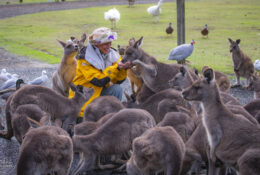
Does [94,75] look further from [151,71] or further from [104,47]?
[151,71]

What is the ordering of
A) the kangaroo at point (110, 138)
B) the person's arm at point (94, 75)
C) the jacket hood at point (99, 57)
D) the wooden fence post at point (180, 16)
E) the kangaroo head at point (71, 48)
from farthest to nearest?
1. the wooden fence post at point (180, 16)
2. the kangaroo head at point (71, 48)
3. the jacket hood at point (99, 57)
4. the person's arm at point (94, 75)
5. the kangaroo at point (110, 138)

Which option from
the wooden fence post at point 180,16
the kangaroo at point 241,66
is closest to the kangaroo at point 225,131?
the kangaroo at point 241,66

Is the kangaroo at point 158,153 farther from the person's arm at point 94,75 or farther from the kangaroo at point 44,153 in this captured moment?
the person's arm at point 94,75

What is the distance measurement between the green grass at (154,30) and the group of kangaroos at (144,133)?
5.26 m

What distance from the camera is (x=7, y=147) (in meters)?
5.96

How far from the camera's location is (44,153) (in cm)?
421

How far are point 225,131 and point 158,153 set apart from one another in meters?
0.80

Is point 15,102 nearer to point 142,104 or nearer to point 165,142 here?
point 142,104

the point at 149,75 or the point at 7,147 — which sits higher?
the point at 149,75

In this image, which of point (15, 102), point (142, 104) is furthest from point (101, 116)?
point (15, 102)

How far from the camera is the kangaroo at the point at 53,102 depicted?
588cm

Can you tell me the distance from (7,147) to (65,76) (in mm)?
2168

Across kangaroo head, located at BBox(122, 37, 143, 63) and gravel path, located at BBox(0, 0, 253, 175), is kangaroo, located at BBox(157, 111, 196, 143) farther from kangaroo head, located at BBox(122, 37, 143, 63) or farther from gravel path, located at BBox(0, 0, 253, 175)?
kangaroo head, located at BBox(122, 37, 143, 63)

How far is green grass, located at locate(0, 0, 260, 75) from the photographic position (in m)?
13.0
